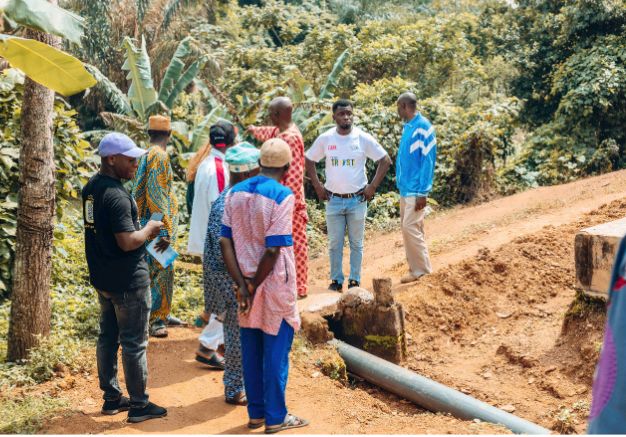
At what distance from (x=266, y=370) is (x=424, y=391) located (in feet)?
5.81

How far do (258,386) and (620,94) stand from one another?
12392mm

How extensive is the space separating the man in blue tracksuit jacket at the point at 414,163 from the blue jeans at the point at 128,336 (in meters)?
3.70

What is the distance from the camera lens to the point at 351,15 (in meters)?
26.4

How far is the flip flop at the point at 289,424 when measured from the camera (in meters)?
4.53

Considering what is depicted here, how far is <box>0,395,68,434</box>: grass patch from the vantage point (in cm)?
470

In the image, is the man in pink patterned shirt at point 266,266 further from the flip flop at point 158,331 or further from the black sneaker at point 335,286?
the black sneaker at point 335,286

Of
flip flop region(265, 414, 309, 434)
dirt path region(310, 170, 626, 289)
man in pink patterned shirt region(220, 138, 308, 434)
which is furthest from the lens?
dirt path region(310, 170, 626, 289)

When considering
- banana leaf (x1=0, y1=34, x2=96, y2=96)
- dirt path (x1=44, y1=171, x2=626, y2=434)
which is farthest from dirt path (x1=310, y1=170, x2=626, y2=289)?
banana leaf (x1=0, y1=34, x2=96, y2=96)

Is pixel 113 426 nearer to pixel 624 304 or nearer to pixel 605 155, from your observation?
pixel 624 304

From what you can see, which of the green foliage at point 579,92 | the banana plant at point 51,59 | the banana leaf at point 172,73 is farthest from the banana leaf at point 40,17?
the green foliage at point 579,92

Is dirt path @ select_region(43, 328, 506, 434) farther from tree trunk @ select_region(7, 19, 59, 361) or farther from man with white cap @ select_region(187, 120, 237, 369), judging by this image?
tree trunk @ select_region(7, 19, 59, 361)

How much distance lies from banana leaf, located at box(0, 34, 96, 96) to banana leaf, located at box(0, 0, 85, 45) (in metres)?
0.22

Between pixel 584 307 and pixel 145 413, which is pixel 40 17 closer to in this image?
pixel 145 413

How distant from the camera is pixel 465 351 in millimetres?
7355
